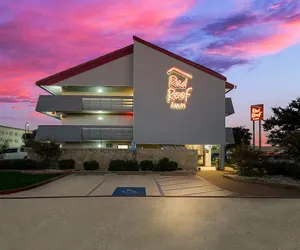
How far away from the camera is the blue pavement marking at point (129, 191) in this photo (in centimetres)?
1317

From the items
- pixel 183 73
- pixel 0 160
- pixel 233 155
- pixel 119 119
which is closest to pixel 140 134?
pixel 119 119

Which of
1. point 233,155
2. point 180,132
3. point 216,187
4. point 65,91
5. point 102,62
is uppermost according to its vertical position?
point 102,62

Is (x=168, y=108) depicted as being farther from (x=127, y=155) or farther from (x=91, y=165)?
(x=91, y=165)

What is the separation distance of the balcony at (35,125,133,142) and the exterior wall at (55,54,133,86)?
3.91 meters

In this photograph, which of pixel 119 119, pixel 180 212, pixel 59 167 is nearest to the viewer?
pixel 180 212

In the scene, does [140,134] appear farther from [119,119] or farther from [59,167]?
[59,167]

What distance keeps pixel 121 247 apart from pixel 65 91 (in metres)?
24.1

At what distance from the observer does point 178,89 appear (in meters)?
27.0

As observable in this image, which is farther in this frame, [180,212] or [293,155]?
[293,155]

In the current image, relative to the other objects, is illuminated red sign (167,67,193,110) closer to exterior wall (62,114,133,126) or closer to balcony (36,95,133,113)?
balcony (36,95,133,113)

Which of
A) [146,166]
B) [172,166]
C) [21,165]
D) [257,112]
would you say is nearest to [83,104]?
[21,165]

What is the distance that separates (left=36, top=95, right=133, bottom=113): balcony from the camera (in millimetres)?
26094

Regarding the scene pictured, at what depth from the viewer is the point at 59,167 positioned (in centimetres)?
A: 2381

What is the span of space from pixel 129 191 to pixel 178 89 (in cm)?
1474
